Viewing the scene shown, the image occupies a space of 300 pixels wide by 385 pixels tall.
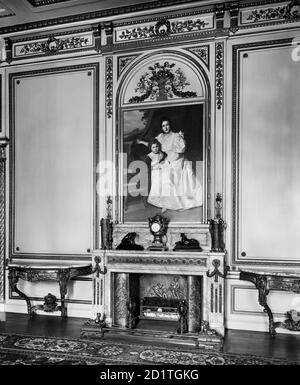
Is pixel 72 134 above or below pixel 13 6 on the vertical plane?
below

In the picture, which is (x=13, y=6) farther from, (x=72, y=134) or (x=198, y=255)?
(x=198, y=255)

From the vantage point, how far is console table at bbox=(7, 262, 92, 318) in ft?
15.5

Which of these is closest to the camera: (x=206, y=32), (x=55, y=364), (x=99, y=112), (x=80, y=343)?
(x=55, y=364)

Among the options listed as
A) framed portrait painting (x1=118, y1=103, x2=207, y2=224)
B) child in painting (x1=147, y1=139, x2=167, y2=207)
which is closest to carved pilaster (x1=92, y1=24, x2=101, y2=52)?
framed portrait painting (x1=118, y1=103, x2=207, y2=224)

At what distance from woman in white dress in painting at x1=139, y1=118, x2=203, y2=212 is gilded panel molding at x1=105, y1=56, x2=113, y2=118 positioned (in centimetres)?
68

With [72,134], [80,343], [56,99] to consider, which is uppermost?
[56,99]

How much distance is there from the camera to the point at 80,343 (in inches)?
155

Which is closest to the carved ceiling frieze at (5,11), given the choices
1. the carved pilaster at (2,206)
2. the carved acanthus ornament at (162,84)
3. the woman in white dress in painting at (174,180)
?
the carved pilaster at (2,206)

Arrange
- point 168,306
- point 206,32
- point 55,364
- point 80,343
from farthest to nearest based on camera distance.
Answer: point 206,32
point 168,306
point 80,343
point 55,364

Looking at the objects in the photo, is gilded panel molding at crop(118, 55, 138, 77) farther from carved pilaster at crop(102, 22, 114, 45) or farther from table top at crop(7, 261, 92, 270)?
table top at crop(7, 261, 92, 270)

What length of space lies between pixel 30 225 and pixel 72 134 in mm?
1250

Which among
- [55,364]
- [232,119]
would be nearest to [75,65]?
[232,119]

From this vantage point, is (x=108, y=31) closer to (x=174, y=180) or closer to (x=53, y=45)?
(x=53, y=45)
